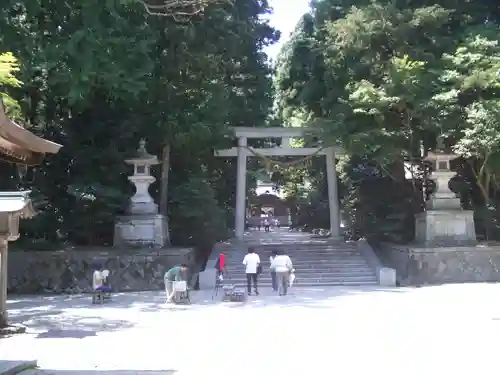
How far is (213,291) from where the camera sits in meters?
17.7

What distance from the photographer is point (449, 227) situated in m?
20.1

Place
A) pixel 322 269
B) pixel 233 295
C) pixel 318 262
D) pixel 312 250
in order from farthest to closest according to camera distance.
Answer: pixel 312 250, pixel 318 262, pixel 322 269, pixel 233 295

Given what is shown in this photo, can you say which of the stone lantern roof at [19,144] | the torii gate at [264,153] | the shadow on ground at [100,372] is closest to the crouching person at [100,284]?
the shadow on ground at [100,372]

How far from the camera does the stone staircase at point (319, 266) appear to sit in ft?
63.0

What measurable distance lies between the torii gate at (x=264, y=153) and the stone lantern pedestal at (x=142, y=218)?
15.6ft

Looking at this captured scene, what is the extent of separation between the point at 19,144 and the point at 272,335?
17.9 ft

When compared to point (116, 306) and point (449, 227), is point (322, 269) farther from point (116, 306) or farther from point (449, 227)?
point (116, 306)

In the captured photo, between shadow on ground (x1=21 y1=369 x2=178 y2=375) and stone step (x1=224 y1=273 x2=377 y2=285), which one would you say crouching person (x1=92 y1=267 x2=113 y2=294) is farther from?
shadow on ground (x1=21 y1=369 x2=178 y2=375)

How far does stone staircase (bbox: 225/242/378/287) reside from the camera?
1920cm

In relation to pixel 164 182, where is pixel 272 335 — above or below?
below

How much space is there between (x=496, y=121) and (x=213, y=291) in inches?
397

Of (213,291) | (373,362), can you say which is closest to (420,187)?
(213,291)

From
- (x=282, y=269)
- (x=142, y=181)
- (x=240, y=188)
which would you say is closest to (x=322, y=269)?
(x=282, y=269)

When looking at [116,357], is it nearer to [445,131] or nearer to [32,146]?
[32,146]
